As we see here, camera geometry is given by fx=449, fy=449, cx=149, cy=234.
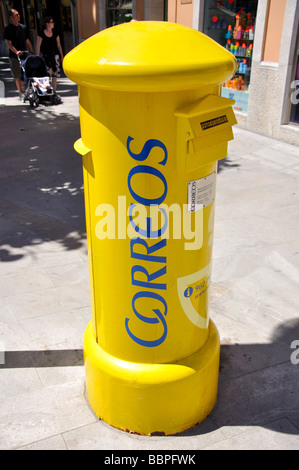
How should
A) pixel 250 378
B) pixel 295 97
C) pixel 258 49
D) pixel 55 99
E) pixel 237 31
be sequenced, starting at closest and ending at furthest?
pixel 250 378 < pixel 295 97 < pixel 258 49 < pixel 237 31 < pixel 55 99

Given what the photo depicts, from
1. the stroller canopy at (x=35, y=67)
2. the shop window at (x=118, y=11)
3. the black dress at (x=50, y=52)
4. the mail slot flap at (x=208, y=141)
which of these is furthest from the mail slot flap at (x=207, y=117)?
the shop window at (x=118, y=11)

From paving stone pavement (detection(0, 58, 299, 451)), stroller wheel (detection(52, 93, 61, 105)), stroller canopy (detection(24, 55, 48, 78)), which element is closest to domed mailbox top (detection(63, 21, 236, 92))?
paving stone pavement (detection(0, 58, 299, 451))

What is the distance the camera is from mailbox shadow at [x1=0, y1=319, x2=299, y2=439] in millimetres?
2869

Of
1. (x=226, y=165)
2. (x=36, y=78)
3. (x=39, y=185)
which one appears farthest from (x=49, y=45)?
(x=226, y=165)

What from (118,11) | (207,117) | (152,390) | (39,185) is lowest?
(39,185)

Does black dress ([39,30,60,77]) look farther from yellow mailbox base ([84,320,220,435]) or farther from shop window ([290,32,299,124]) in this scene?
yellow mailbox base ([84,320,220,435])

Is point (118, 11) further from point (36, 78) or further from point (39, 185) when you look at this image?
point (39, 185)

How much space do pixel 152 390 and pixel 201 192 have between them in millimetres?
1157

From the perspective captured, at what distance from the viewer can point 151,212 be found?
2.26 m

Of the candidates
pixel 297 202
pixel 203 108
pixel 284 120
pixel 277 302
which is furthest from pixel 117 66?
pixel 284 120

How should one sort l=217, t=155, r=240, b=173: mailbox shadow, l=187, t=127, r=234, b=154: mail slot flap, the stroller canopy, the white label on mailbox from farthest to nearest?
the stroller canopy, l=217, t=155, r=240, b=173: mailbox shadow, the white label on mailbox, l=187, t=127, r=234, b=154: mail slot flap

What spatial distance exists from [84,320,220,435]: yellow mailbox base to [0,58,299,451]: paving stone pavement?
3.6 inches

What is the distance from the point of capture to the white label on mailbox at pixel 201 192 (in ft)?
7.57

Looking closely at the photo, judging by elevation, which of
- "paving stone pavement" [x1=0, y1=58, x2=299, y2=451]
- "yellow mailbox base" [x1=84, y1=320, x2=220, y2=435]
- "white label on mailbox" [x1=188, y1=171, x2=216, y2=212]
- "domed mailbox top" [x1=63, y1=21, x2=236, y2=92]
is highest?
"domed mailbox top" [x1=63, y1=21, x2=236, y2=92]
